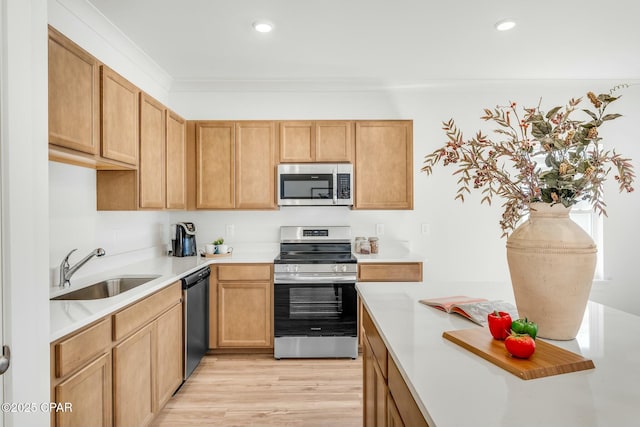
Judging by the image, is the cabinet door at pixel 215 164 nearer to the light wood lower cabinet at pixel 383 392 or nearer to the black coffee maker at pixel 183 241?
the black coffee maker at pixel 183 241

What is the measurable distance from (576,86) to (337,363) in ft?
11.8

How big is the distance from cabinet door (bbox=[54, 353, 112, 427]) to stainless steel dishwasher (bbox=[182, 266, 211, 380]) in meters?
0.97

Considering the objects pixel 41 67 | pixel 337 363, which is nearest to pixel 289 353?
pixel 337 363

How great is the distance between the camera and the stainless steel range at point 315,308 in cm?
311

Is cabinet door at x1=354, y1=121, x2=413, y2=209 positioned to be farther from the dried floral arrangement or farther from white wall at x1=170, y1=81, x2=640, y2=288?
the dried floral arrangement

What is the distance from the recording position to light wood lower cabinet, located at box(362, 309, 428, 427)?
0.97 metres

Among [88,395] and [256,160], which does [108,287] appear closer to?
[88,395]

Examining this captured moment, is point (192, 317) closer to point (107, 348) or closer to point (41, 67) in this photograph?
point (107, 348)

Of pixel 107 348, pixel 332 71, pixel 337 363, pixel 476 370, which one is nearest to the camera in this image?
pixel 476 370

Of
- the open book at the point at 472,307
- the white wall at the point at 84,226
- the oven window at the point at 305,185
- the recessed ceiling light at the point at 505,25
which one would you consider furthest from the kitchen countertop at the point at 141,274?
the recessed ceiling light at the point at 505,25

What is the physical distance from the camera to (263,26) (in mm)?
2529

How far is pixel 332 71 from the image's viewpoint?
339cm

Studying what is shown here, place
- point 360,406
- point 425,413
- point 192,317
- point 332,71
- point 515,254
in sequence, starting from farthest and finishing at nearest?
point 332,71, point 192,317, point 360,406, point 515,254, point 425,413

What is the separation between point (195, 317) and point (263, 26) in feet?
7.20
